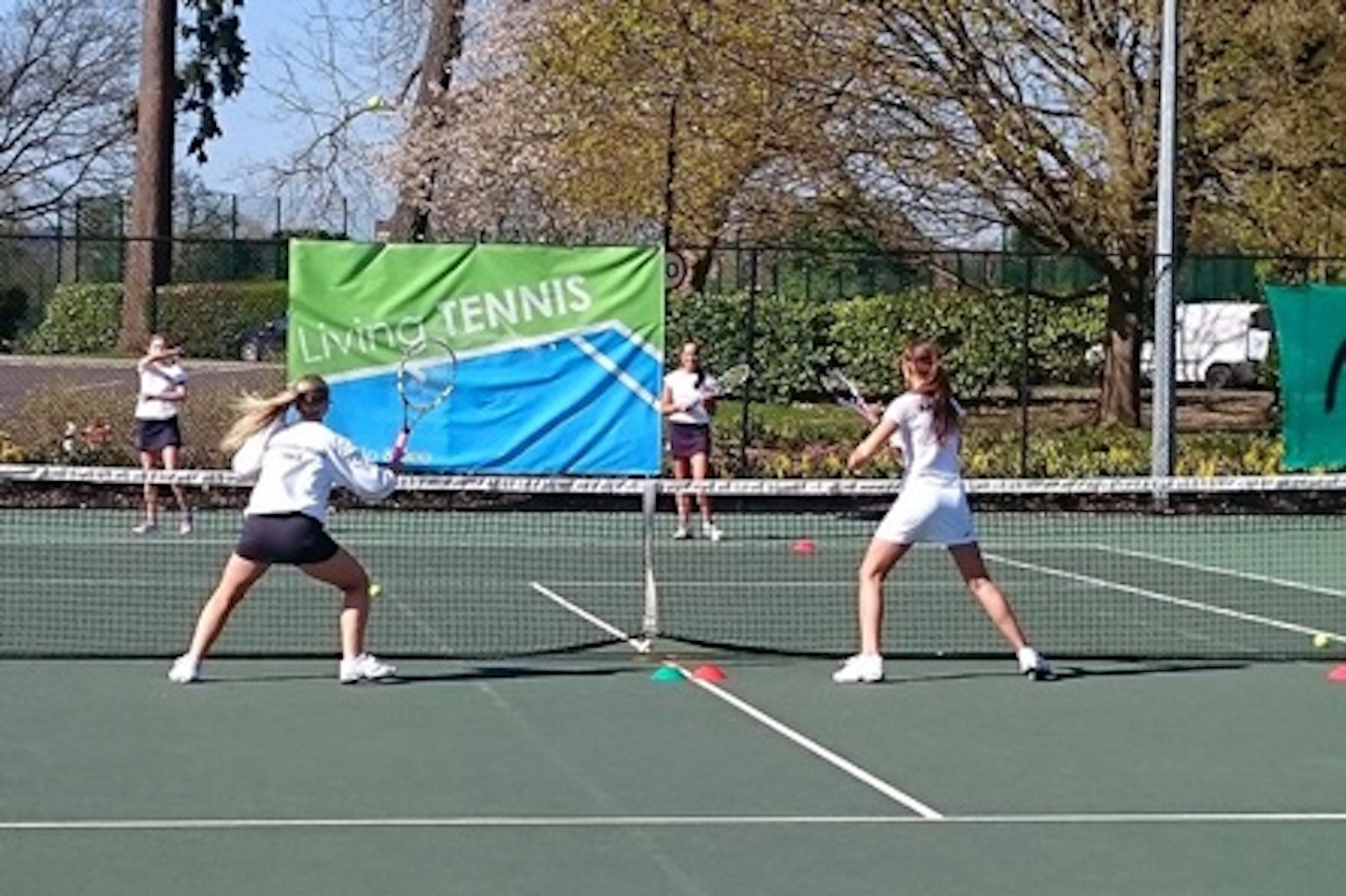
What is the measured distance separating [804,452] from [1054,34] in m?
5.50

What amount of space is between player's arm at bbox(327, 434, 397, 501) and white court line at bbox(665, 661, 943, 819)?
5.78 ft

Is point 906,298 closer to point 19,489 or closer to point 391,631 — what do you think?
point 19,489

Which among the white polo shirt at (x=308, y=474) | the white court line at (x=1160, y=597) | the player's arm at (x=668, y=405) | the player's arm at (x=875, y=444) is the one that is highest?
the player's arm at (x=668, y=405)

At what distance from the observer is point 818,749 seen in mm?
10023

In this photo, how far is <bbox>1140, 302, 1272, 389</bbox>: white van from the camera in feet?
140

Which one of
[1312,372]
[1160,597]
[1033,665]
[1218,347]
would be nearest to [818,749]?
[1033,665]

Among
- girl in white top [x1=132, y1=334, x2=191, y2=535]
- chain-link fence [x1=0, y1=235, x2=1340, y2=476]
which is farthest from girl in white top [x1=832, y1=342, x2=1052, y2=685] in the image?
chain-link fence [x1=0, y1=235, x2=1340, y2=476]

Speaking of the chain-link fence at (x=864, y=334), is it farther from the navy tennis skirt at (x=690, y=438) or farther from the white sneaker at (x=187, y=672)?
the white sneaker at (x=187, y=672)

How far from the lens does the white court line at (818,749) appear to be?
8.88 meters

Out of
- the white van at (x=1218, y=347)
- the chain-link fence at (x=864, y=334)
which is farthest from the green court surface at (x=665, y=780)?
the white van at (x=1218, y=347)

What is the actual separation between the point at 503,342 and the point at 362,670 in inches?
402

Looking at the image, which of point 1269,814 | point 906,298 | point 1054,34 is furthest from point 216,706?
point 906,298

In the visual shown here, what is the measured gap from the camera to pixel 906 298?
33156 mm

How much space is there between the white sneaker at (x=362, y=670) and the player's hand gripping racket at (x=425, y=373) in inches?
380
